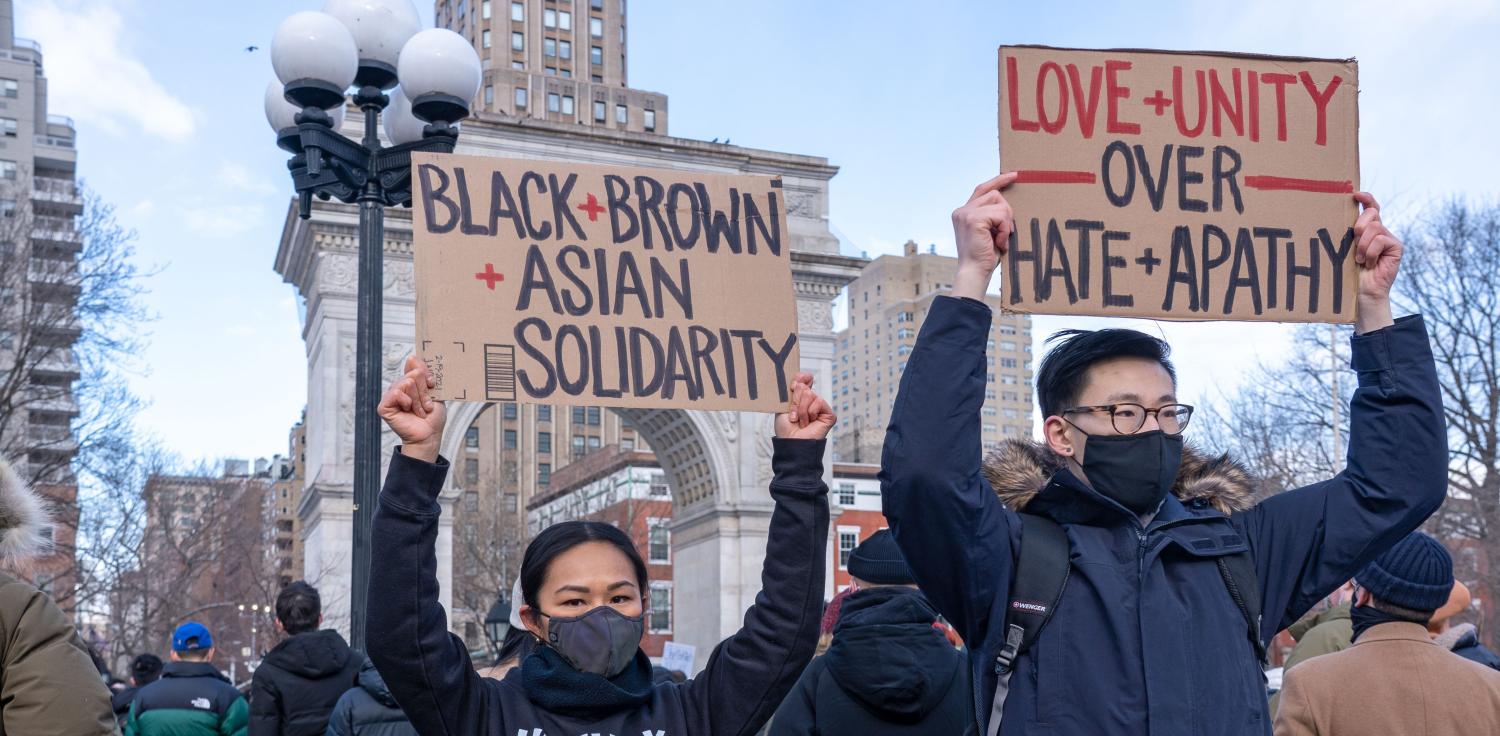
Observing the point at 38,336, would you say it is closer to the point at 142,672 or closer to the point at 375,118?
the point at 142,672

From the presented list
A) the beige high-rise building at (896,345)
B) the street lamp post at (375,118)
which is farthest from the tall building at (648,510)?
the beige high-rise building at (896,345)

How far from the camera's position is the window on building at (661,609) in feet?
227

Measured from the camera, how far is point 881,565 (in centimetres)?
505

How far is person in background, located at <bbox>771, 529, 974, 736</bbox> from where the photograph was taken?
486 cm

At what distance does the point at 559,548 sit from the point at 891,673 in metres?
1.64

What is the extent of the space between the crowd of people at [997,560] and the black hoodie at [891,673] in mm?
1256

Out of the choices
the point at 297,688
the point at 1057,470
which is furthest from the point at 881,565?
the point at 297,688

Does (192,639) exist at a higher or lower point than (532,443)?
higher

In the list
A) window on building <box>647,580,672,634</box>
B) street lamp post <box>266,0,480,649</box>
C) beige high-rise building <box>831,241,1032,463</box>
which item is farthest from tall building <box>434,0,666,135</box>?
street lamp post <box>266,0,480,649</box>

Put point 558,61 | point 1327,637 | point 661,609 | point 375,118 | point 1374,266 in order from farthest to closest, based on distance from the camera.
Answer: point 558,61 < point 661,609 < point 375,118 < point 1327,637 < point 1374,266

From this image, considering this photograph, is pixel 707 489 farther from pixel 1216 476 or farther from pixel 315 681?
pixel 1216 476


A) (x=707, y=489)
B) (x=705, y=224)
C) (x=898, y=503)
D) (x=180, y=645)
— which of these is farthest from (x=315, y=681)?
(x=707, y=489)

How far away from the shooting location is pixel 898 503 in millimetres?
3201

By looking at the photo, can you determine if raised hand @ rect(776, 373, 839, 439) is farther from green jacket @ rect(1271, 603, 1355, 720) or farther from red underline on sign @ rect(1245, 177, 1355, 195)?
green jacket @ rect(1271, 603, 1355, 720)
